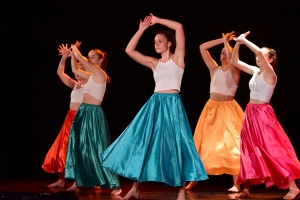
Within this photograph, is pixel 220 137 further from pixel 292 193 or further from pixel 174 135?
A: pixel 174 135

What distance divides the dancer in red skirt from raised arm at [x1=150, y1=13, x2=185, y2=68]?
686 millimetres

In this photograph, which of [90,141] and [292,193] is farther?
[90,141]

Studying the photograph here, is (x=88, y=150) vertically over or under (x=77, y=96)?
under

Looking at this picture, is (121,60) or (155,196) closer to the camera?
(155,196)

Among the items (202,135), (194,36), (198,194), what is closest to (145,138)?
(198,194)

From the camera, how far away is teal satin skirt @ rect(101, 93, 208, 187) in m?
3.99

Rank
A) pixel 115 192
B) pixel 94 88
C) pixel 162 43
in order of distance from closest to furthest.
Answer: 1. pixel 162 43
2. pixel 115 192
3. pixel 94 88

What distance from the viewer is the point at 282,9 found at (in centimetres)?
618

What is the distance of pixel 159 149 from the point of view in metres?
4.04

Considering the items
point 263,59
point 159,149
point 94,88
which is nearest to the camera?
point 159,149

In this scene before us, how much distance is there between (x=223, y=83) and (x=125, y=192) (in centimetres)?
141

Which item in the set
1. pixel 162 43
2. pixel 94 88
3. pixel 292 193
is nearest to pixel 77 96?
pixel 94 88

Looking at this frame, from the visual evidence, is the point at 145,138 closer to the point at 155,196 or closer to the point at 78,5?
the point at 155,196

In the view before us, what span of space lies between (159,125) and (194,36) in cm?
274
